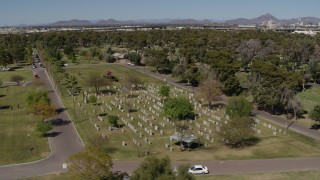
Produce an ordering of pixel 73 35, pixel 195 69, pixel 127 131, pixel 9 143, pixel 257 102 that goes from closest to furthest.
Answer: pixel 9 143 < pixel 127 131 < pixel 257 102 < pixel 195 69 < pixel 73 35

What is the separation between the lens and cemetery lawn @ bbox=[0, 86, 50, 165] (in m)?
43.4

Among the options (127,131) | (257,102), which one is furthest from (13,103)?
A: (257,102)

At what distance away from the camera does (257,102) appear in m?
65.4

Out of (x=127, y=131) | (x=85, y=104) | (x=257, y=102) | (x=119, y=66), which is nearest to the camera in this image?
(x=127, y=131)

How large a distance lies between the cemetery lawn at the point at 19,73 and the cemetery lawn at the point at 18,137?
86.4 feet

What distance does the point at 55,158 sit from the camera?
4241cm

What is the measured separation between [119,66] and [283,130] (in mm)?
75125

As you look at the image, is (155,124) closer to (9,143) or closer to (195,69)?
(9,143)

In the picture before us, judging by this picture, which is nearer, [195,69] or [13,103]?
[13,103]

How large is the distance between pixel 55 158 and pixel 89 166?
41.6 feet

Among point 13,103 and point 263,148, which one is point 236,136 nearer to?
point 263,148

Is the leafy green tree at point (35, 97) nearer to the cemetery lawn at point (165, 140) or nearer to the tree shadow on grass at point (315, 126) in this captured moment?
the cemetery lawn at point (165, 140)

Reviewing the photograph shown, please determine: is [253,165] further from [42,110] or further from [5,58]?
[5,58]

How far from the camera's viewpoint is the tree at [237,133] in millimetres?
45281
